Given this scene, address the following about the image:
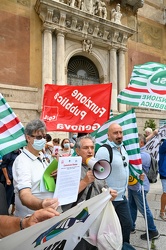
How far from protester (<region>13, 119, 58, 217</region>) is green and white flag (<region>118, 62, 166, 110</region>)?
2.73m

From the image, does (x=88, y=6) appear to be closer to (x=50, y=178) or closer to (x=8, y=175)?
(x=8, y=175)

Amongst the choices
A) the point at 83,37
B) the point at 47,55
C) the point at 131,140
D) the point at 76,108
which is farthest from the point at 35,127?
the point at 83,37

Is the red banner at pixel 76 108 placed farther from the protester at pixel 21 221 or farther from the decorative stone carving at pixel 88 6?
the decorative stone carving at pixel 88 6

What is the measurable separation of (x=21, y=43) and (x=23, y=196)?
395 inches

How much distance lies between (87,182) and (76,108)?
2548 mm

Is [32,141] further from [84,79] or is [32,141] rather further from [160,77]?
[84,79]

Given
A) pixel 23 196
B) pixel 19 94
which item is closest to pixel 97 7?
pixel 19 94

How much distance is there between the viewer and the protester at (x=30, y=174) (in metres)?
1.85

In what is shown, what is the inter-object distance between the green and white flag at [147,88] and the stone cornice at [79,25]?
24.4 feet

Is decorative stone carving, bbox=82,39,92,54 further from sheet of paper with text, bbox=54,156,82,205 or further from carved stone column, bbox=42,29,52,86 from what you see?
sheet of paper with text, bbox=54,156,82,205

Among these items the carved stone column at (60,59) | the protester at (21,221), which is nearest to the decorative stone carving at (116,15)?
the carved stone column at (60,59)

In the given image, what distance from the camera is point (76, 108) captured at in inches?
173

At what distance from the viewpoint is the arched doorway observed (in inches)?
493

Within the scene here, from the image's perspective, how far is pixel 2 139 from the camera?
3012 millimetres
